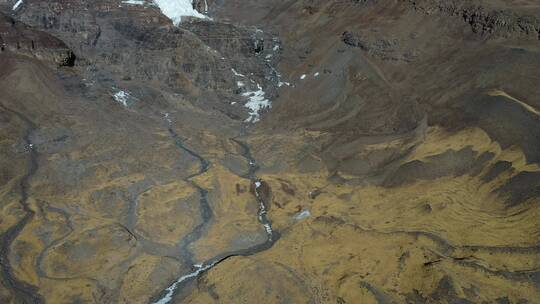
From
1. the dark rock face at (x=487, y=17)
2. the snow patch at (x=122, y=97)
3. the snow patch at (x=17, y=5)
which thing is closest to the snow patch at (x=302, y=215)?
the snow patch at (x=122, y=97)

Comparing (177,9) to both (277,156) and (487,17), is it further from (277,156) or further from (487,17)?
(487,17)

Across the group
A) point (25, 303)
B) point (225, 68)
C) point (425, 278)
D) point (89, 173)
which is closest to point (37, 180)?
point (89, 173)

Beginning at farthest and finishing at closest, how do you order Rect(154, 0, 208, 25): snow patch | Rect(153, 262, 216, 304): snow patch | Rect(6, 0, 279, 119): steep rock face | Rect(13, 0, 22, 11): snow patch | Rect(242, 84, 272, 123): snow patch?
Rect(154, 0, 208, 25): snow patch < Rect(13, 0, 22, 11): snow patch < Rect(6, 0, 279, 119): steep rock face < Rect(242, 84, 272, 123): snow patch < Rect(153, 262, 216, 304): snow patch

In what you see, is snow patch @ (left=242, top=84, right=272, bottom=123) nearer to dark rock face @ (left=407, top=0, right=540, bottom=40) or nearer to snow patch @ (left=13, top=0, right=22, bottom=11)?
dark rock face @ (left=407, top=0, right=540, bottom=40)

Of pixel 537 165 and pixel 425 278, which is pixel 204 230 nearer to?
pixel 425 278

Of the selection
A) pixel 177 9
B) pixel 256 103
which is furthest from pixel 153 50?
pixel 256 103

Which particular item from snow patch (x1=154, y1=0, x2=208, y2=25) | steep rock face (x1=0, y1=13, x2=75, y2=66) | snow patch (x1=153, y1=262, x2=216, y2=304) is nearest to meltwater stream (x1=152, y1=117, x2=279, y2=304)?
snow patch (x1=153, y1=262, x2=216, y2=304)
